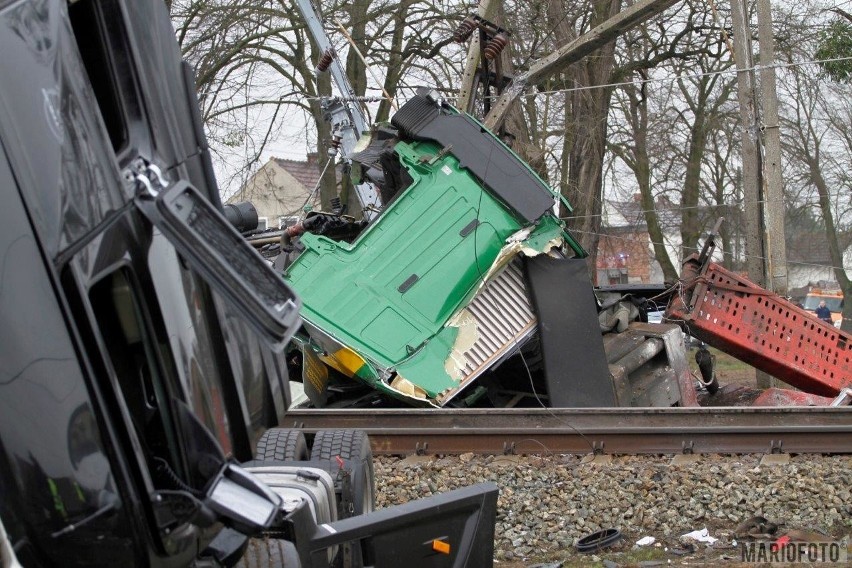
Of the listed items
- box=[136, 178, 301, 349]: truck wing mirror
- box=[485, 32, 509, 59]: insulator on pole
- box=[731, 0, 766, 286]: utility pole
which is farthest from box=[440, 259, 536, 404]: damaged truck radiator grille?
box=[136, 178, 301, 349]: truck wing mirror

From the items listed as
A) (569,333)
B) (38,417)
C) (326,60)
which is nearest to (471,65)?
(326,60)

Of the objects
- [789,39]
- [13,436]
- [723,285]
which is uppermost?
[789,39]

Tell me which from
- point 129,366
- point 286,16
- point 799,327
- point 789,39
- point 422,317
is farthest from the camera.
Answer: point 789,39

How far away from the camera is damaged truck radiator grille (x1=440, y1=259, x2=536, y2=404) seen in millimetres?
8977

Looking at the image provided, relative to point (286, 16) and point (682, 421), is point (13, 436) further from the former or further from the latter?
point (286, 16)

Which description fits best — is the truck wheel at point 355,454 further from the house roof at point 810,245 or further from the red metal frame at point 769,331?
the house roof at point 810,245

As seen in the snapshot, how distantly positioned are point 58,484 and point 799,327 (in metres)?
9.14

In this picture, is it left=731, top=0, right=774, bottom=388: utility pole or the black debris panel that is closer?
the black debris panel

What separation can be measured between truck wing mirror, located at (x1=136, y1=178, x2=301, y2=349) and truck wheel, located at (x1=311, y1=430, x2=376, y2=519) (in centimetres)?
202

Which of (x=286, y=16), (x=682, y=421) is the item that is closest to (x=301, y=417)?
(x=682, y=421)

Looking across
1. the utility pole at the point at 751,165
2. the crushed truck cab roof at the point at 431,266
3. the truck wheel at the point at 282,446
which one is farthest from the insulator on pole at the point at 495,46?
the truck wheel at the point at 282,446

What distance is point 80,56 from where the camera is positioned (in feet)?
6.29

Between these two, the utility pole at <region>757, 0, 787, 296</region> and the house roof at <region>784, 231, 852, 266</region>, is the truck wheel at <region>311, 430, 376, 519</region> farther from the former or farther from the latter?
the house roof at <region>784, 231, 852, 266</region>

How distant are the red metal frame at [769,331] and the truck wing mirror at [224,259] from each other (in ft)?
27.6
